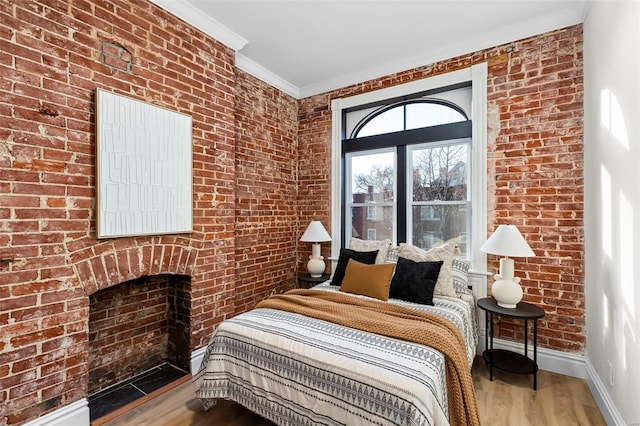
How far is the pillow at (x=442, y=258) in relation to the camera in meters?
2.80

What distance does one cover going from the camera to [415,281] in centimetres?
273

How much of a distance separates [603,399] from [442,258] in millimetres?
1438

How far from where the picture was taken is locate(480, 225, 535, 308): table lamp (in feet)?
8.36

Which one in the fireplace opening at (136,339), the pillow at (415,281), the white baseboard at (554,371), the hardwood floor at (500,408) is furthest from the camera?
the pillow at (415,281)

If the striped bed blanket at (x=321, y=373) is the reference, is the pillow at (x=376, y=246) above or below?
above

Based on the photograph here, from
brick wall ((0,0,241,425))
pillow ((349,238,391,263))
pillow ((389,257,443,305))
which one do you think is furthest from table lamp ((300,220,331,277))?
brick wall ((0,0,241,425))

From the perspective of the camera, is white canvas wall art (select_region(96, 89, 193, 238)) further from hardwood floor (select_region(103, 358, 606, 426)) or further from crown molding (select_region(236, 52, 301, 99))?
hardwood floor (select_region(103, 358, 606, 426))

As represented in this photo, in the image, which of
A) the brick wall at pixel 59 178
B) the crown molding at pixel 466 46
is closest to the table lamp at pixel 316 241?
the brick wall at pixel 59 178

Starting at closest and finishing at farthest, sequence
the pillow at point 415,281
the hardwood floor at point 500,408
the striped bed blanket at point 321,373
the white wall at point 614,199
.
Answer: the striped bed blanket at point 321,373 → the white wall at point 614,199 → the hardwood floor at point 500,408 → the pillow at point 415,281

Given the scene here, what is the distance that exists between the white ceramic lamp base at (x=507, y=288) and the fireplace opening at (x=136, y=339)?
2802mm

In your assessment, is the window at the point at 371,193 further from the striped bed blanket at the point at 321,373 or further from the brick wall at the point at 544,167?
the striped bed blanket at the point at 321,373

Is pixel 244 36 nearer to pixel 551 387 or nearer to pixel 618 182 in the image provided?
pixel 618 182

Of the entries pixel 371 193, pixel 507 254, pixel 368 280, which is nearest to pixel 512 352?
pixel 507 254

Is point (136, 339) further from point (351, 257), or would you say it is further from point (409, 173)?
point (409, 173)
